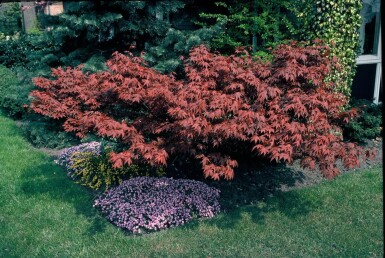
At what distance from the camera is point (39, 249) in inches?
179

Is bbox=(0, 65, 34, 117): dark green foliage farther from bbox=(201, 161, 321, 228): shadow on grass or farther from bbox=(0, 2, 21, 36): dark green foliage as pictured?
bbox=(0, 2, 21, 36): dark green foliage

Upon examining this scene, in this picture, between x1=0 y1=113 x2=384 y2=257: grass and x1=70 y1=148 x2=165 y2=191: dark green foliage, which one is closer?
x1=0 y1=113 x2=384 y2=257: grass

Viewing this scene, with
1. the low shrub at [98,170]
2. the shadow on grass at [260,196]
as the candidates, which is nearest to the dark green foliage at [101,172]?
the low shrub at [98,170]

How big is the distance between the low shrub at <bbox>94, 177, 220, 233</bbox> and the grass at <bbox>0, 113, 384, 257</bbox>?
0.43 feet

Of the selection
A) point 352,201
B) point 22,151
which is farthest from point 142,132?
point 22,151

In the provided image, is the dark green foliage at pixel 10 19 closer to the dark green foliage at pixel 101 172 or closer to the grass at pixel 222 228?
the dark green foliage at pixel 101 172

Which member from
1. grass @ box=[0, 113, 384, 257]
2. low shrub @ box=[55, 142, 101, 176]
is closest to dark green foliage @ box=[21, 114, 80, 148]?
low shrub @ box=[55, 142, 101, 176]

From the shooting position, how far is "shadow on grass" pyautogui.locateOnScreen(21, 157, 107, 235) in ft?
17.1

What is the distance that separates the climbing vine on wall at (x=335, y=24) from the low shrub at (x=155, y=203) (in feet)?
10.9

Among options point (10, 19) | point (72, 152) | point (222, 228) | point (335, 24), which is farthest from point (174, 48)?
point (10, 19)

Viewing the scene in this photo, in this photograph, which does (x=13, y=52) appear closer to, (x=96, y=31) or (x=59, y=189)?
(x=96, y=31)

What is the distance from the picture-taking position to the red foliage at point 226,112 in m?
4.54

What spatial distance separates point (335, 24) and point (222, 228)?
422cm

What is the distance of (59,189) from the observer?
602 cm
